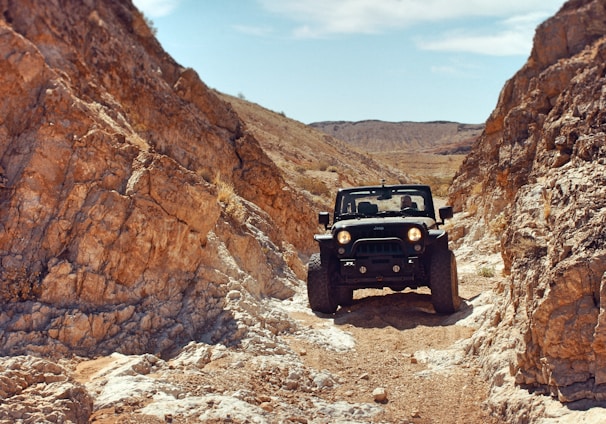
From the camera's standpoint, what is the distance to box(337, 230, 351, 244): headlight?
8810mm

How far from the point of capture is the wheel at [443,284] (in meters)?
8.48

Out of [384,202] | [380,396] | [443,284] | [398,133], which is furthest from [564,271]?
[398,133]

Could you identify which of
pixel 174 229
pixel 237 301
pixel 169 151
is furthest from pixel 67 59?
pixel 237 301

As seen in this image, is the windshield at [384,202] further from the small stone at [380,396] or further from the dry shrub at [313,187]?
the dry shrub at [313,187]

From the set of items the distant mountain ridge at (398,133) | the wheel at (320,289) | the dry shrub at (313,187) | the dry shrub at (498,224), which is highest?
the distant mountain ridge at (398,133)

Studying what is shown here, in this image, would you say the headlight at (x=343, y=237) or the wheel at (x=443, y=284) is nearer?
the wheel at (x=443, y=284)

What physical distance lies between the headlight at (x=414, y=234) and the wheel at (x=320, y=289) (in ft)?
4.30

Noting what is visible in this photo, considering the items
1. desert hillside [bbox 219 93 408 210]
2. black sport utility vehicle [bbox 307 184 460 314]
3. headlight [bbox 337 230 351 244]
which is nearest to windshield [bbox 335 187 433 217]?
black sport utility vehicle [bbox 307 184 460 314]

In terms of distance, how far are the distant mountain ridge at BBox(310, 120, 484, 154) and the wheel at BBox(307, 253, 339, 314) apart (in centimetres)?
11510

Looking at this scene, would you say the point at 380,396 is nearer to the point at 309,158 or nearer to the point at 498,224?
the point at 498,224

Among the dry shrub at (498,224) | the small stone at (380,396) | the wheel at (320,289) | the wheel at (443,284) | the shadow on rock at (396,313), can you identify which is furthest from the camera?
the dry shrub at (498,224)

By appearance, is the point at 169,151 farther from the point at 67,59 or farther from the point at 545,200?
the point at 545,200

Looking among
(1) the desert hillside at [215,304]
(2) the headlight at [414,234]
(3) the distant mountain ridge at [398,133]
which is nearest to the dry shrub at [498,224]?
(1) the desert hillside at [215,304]

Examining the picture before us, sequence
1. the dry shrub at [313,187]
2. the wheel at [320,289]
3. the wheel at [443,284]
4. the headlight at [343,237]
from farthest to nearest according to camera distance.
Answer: the dry shrub at [313,187]
the wheel at [320,289]
the headlight at [343,237]
the wheel at [443,284]
